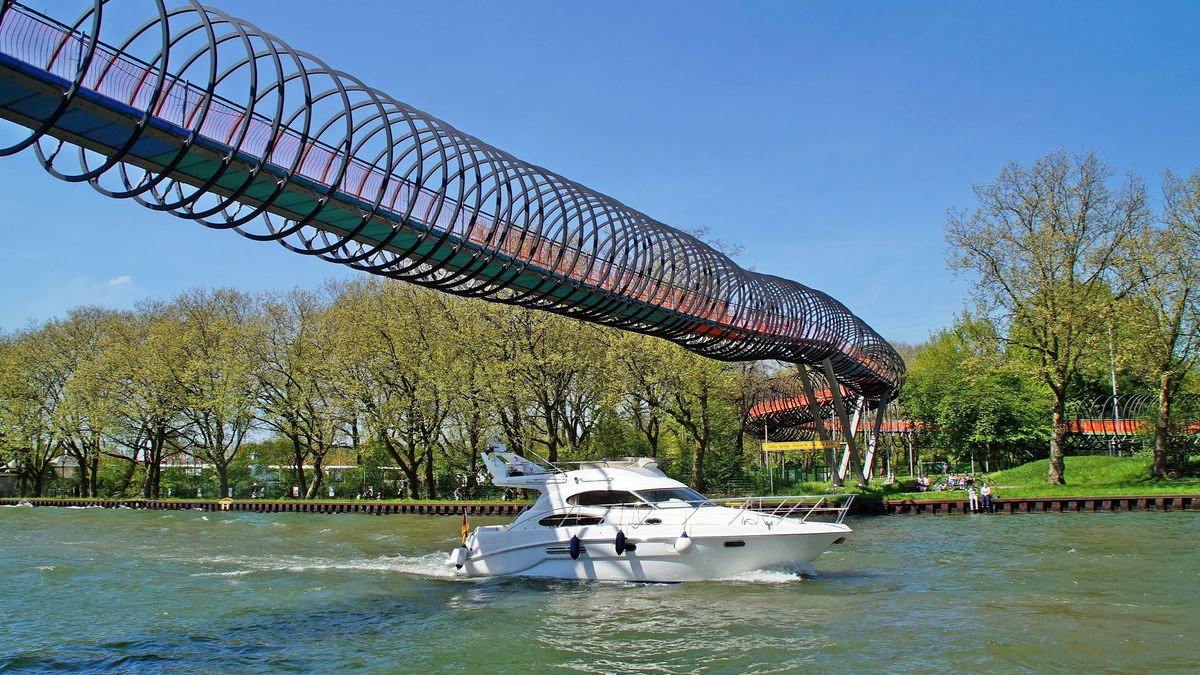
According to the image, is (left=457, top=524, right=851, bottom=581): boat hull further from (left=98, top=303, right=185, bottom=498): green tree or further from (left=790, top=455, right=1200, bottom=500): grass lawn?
(left=98, top=303, right=185, bottom=498): green tree

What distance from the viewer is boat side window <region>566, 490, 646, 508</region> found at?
23.7 metres

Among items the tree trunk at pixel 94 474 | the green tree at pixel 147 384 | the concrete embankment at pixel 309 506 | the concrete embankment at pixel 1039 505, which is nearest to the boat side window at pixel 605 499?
the concrete embankment at pixel 1039 505

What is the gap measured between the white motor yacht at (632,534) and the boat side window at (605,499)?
0.03 meters

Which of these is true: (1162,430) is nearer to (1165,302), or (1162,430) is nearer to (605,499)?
(1165,302)

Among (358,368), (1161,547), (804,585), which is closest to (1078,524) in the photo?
(1161,547)

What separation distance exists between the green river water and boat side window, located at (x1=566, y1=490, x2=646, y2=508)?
2.34 meters

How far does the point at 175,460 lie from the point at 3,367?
1587cm

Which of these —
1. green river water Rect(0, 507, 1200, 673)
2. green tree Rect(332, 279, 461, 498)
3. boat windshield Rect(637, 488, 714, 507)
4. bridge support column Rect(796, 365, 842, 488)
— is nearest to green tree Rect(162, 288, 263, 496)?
green tree Rect(332, 279, 461, 498)

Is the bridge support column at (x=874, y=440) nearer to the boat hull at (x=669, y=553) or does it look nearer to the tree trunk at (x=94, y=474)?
the boat hull at (x=669, y=553)

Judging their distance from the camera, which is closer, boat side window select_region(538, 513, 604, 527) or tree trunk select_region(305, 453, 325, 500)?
boat side window select_region(538, 513, 604, 527)

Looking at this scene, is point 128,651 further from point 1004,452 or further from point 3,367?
point 3,367

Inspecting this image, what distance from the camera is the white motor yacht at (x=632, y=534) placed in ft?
71.5

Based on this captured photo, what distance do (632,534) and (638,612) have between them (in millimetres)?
3971

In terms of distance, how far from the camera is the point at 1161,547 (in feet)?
82.2
